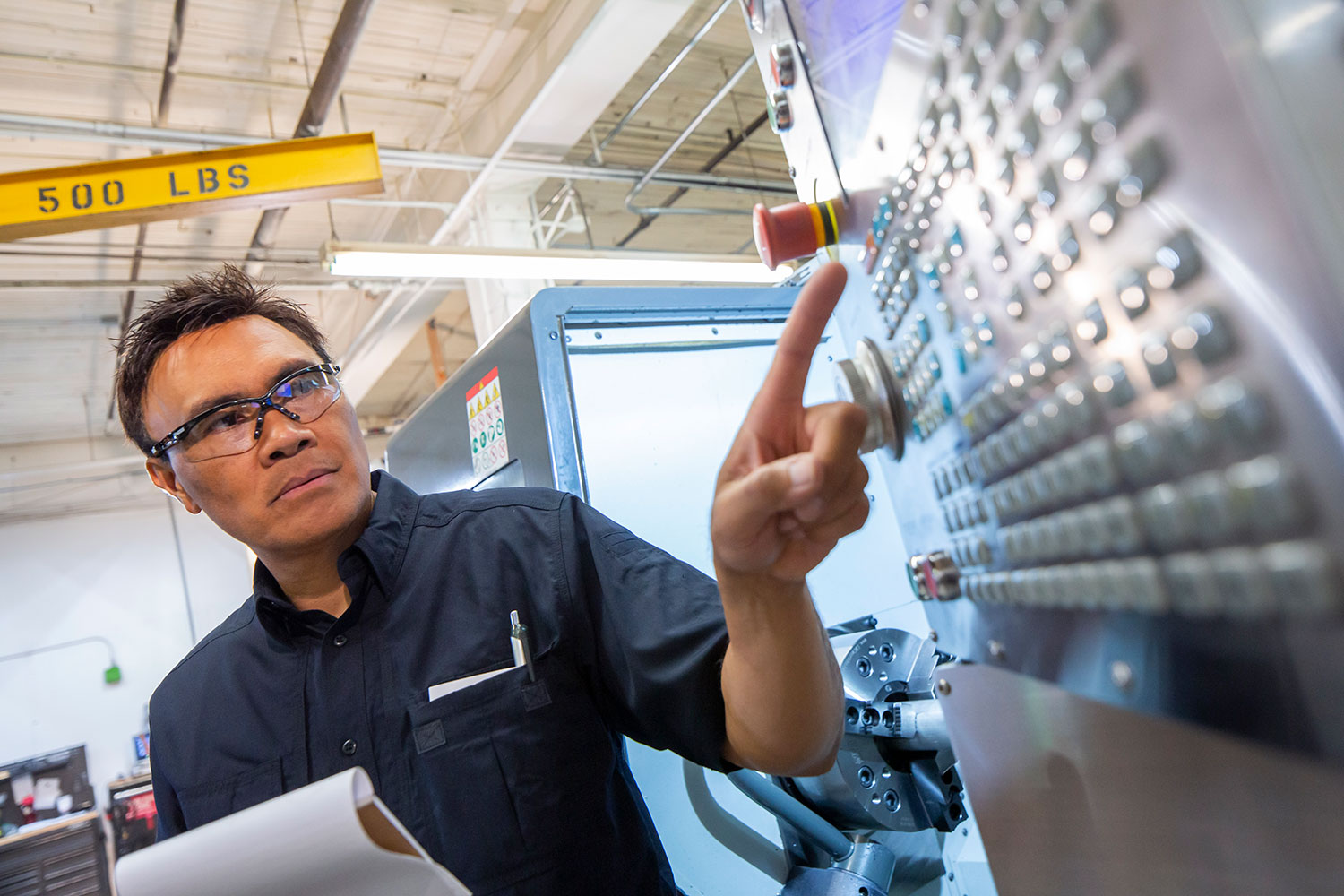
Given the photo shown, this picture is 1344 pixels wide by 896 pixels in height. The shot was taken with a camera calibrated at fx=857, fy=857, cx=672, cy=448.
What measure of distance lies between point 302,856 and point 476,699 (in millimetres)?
438

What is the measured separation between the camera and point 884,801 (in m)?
1.22

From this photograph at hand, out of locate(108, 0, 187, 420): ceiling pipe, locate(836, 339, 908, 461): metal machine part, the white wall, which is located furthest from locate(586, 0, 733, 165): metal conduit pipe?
the white wall

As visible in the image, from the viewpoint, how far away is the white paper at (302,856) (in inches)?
24.2

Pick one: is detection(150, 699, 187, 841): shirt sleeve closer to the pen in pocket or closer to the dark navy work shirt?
the dark navy work shirt

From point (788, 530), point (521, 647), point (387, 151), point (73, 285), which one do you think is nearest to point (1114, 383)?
point (788, 530)

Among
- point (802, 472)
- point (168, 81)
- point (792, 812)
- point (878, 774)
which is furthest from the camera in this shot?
point (168, 81)

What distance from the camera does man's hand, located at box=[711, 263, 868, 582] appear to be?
1.66ft

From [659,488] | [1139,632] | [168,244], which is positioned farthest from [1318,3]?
[168,244]

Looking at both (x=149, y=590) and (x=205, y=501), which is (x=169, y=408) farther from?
(x=149, y=590)

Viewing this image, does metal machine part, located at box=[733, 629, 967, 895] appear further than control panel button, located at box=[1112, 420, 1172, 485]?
Yes

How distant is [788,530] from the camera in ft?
1.94

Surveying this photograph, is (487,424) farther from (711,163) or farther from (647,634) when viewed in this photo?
(711,163)

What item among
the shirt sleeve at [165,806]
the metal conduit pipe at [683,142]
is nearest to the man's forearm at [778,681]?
the shirt sleeve at [165,806]

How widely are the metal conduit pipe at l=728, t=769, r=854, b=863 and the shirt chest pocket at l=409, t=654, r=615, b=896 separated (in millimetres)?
315
